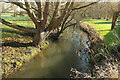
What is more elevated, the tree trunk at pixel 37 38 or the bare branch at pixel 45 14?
the bare branch at pixel 45 14

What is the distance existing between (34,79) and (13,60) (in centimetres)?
182

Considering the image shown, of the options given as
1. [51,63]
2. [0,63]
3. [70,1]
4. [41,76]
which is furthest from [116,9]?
[0,63]

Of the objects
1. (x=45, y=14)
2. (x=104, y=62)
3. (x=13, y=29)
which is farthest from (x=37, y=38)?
(x=13, y=29)

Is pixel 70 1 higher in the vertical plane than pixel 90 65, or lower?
higher

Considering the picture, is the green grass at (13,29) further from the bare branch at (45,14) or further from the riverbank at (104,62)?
the riverbank at (104,62)

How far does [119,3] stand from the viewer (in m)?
14.2

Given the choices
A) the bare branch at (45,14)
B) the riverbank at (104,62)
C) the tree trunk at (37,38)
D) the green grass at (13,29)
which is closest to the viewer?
the riverbank at (104,62)

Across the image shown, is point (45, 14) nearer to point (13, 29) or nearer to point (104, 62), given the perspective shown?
point (104, 62)

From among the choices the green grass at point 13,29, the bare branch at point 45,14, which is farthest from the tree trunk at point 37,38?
the green grass at point 13,29

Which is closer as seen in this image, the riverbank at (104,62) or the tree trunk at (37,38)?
the riverbank at (104,62)

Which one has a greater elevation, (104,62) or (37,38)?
(37,38)

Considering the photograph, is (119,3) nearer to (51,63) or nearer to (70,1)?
(70,1)

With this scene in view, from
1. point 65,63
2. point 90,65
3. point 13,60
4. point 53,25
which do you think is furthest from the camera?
point 53,25

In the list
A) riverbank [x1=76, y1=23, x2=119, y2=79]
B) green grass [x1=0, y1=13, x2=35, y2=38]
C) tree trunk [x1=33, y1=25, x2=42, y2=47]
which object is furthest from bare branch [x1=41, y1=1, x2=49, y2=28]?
green grass [x1=0, y1=13, x2=35, y2=38]
